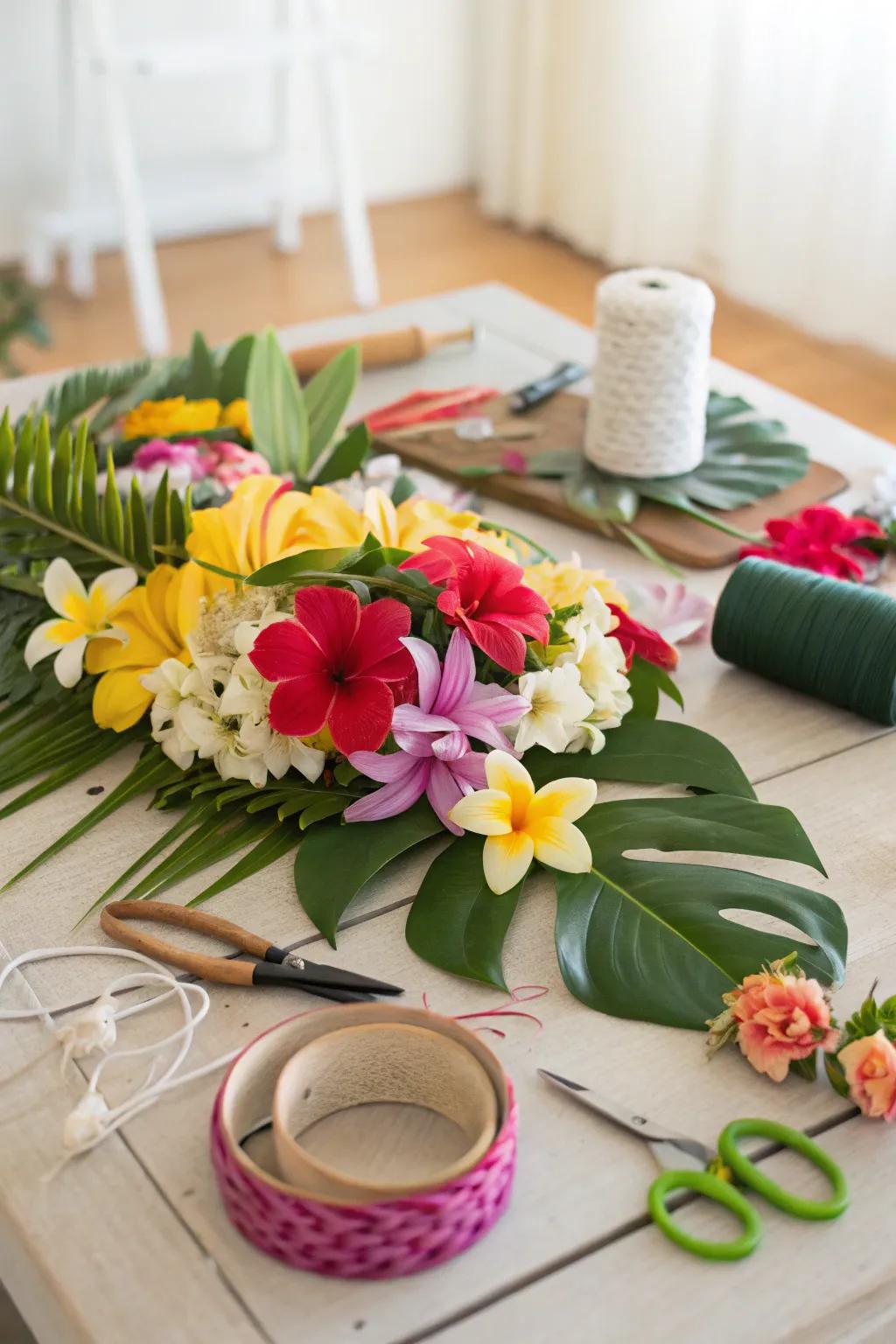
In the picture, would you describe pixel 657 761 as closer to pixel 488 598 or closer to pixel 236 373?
pixel 488 598

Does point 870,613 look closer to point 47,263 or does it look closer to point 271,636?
point 271,636

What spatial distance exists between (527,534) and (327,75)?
2.24m

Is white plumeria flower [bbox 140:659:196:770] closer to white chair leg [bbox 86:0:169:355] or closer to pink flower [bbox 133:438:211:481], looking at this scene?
pink flower [bbox 133:438:211:481]

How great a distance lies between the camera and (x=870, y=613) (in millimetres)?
1044

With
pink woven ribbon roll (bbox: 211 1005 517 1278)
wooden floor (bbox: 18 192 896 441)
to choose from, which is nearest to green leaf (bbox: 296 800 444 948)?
pink woven ribbon roll (bbox: 211 1005 517 1278)

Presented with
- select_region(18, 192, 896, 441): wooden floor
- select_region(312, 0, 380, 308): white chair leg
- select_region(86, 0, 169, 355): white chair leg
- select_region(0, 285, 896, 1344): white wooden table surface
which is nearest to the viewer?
select_region(0, 285, 896, 1344): white wooden table surface

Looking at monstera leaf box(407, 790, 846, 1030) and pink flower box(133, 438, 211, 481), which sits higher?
pink flower box(133, 438, 211, 481)

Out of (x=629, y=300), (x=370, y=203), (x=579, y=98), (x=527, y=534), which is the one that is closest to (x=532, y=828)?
(x=527, y=534)

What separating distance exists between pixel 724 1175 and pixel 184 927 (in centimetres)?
35

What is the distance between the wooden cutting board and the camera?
131 centimetres

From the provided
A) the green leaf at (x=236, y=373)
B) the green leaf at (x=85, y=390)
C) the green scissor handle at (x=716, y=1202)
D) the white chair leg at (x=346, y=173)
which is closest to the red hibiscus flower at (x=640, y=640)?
the green scissor handle at (x=716, y=1202)

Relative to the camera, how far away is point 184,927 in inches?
34.3

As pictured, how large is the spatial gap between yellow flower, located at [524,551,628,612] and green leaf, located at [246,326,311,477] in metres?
0.33

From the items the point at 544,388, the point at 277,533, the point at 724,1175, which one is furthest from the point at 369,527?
the point at 544,388
